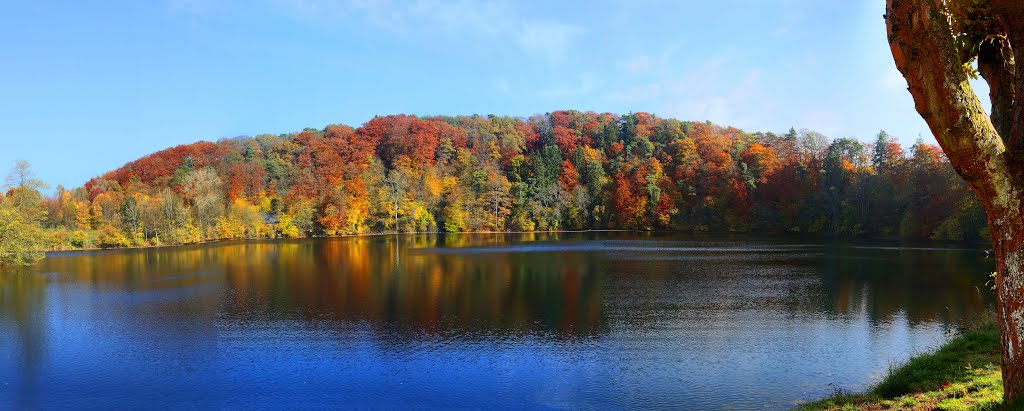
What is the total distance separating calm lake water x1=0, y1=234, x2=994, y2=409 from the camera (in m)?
10.8

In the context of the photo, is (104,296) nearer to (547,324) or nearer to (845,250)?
(547,324)

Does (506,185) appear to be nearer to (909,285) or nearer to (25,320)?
(909,285)

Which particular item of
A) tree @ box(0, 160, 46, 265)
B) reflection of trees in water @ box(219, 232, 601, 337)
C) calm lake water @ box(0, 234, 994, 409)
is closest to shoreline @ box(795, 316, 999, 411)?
calm lake water @ box(0, 234, 994, 409)

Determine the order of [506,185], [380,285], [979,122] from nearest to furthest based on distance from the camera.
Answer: [979,122]
[380,285]
[506,185]

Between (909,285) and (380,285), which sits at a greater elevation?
(380,285)

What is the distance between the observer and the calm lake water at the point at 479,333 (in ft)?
35.6

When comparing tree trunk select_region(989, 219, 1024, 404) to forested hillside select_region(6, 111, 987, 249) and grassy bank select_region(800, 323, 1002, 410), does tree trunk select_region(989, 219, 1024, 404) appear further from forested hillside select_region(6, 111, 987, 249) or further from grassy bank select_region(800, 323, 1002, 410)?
forested hillside select_region(6, 111, 987, 249)

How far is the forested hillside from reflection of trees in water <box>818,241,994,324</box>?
18.4 metres

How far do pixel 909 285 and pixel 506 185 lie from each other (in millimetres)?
51870

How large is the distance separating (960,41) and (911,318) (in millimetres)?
13381

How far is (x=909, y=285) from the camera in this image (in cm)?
2120

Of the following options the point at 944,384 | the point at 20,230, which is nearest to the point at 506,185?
the point at 20,230

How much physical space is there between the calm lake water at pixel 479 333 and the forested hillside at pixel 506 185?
21576 millimetres

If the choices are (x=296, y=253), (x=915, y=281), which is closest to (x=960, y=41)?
(x=915, y=281)
